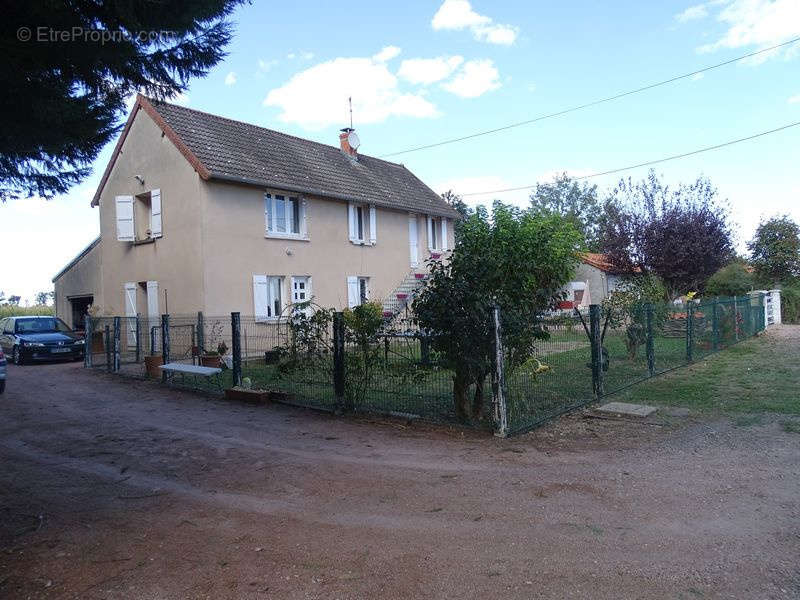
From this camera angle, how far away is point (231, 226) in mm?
17297

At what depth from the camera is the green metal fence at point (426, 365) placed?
7746mm

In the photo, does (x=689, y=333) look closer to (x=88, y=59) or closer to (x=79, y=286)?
(x=88, y=59)

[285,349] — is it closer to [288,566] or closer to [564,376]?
[564,376]

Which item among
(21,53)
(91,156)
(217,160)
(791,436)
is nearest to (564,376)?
(791,436)

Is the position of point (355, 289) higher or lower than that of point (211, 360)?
higher

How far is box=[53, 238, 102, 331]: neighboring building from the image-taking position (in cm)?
2253

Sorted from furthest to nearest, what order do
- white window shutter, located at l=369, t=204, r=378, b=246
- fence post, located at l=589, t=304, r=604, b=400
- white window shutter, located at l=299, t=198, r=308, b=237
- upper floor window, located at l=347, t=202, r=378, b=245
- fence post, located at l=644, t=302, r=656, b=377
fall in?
white window shutter, located at l=369, t=204, r=378, b=246, upper floor window, located at l=347, t=202, r=378, b=245, white window shutter, located at l=299, t=198, r=308, b=237, fence post, located at l=644, t=302, r=656, b=377, fence post, located at l=589, t=304, r=604, b=400

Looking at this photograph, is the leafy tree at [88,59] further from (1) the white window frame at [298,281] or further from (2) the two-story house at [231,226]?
(1) the white window frame at [298,281]

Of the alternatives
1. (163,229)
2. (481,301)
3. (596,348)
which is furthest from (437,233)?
(481,301)

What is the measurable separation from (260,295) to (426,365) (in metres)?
11.4

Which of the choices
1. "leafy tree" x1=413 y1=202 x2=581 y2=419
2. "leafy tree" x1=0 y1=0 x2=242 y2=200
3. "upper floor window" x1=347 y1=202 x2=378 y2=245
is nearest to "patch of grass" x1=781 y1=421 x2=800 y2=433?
"leafy tree" x1=413 y1=202 x2=581 y2=419

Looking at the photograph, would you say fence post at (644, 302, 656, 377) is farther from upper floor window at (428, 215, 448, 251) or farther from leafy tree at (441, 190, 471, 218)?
leafy tree at (441, 190, 471, 218)

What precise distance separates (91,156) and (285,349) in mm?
3974

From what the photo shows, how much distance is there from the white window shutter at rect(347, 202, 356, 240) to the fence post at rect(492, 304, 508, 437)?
14.7 metres
